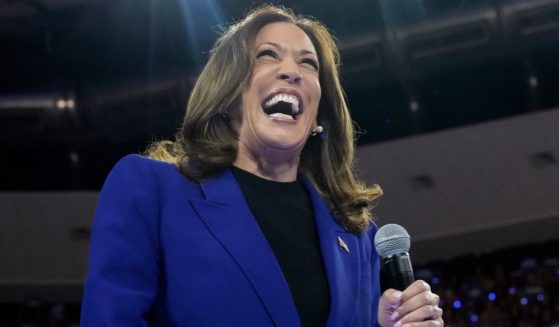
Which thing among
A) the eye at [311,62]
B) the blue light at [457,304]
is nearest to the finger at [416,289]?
the eye at [311,62]

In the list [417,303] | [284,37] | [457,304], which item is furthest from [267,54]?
[457,304]

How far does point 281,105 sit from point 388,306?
1.23ft

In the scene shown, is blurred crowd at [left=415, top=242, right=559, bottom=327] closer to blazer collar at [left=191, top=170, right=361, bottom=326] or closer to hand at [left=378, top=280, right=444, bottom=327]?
blazer collar at [left=191, top=170, right=361, bottom=326]

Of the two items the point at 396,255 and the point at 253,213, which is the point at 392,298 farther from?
the point at 253,213

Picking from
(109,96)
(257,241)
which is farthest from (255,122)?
(109,96)

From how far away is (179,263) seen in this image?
1.13m

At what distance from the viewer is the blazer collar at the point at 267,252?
1.13 m

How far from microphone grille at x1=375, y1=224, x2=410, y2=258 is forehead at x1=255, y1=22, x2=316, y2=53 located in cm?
38

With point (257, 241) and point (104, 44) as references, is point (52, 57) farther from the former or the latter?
point (257, 241)

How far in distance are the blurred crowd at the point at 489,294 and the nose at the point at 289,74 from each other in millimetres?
5297

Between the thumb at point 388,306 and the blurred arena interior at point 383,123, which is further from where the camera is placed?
the blurred arena interior at point 383,123

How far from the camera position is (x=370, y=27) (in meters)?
4.95

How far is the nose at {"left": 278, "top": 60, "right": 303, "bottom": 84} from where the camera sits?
135 cm

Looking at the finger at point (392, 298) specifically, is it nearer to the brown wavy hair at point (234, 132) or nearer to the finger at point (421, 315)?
the finger at point (421, 315)
